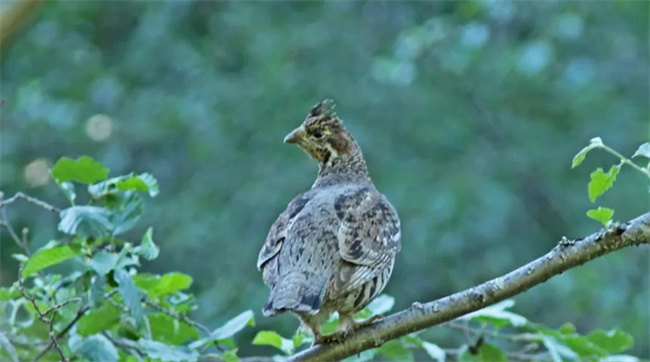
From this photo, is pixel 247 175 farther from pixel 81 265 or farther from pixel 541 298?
pixel 81 265

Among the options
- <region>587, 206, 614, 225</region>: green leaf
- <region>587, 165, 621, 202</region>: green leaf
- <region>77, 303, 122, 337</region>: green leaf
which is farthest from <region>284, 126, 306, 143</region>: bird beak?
<region>587, 206, 614, 225</region>: green leaf

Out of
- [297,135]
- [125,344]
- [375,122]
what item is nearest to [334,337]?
[125,344]

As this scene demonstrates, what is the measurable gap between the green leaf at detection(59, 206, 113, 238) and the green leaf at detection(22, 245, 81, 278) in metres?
0.07

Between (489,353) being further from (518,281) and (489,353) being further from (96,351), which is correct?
(96,351)

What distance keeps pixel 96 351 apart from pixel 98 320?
0.42 feet

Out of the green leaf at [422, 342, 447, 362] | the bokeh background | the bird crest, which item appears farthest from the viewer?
the bokeh background

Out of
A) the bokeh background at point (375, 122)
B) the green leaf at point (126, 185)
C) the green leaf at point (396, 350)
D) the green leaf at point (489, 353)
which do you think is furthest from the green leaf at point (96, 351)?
the bokeh background at point (375, 122)

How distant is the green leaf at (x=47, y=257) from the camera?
13.8 ft

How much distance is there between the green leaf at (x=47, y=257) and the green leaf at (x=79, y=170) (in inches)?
10.5

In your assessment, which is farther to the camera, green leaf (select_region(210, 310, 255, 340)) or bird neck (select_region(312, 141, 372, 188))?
bird neck (select_region(312, 141, 372, 188))

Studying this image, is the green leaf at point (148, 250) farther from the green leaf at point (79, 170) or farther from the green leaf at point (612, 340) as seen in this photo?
the green leaf at point (612, 340)

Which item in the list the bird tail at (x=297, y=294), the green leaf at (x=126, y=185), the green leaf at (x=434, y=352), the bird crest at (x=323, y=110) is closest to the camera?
the bird tail at (x=297, y=294)

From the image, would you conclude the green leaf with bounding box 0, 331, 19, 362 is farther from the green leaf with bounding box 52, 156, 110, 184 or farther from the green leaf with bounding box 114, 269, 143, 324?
the green leaf with bounding box 52, 156, 110, 184

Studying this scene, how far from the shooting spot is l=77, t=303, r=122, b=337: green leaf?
4.31 metres
